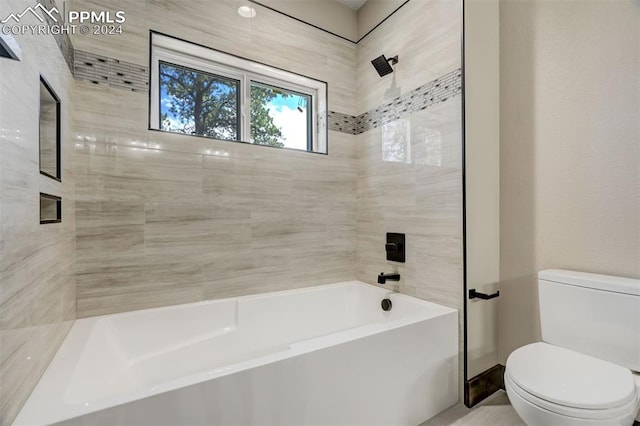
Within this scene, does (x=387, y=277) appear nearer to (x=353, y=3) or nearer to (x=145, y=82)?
(x=145, y=82)

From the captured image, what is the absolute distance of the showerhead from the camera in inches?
87.0

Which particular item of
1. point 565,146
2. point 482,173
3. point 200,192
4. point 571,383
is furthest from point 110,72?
point 571,383

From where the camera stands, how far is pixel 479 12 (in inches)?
73.6

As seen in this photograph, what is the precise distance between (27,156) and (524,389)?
2088mm

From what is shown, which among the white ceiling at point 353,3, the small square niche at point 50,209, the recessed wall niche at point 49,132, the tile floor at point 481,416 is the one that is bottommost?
the tile floor at point 481,416

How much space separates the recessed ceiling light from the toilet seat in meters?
2.70

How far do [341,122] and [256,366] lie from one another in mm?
2062

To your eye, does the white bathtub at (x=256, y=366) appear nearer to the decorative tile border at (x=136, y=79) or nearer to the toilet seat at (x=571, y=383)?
the toilet seat at (x=571, y=383)

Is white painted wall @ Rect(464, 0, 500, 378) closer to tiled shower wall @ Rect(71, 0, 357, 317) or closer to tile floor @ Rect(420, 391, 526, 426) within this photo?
A: tile floor @ Rect(420, 391, 526, 426)

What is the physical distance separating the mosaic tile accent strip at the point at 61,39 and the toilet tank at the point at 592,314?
2700mm

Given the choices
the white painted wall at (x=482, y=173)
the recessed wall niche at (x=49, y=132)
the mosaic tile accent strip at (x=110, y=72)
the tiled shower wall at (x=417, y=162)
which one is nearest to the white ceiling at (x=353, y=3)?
the tiled shower wall at (x=417, y=162)

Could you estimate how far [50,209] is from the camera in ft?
4.08

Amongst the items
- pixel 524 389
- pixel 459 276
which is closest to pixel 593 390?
pixel 524 389

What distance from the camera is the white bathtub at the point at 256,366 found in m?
0.98
